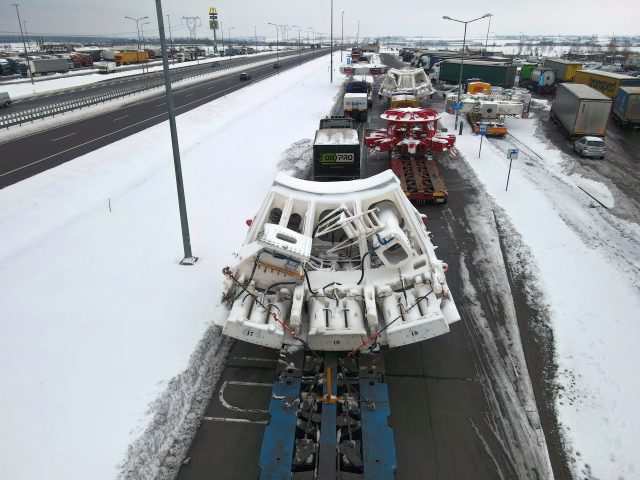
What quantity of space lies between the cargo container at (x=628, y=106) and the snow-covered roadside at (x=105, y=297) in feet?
82.6

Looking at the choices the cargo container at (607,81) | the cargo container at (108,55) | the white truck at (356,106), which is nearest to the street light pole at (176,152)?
the white truck at (356,106)

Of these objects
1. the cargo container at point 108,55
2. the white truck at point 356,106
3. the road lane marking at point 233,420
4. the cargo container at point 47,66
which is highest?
the cargo container at point 108,55

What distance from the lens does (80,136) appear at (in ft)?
98.9

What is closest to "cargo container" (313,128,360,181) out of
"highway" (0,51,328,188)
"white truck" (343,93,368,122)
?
"highway" (0,51,328,188)

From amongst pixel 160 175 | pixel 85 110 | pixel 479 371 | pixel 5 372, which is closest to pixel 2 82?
pixel 85 110

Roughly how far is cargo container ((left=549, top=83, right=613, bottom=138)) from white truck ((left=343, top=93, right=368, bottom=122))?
14247 millimetres

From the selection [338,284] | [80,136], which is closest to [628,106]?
[338,284]

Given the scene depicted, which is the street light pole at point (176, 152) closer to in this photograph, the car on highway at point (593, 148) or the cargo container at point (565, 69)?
the car on highway at point (593, 148)

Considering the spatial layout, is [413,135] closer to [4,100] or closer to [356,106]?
[356,106]

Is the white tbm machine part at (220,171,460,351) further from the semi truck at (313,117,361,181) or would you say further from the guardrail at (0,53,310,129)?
the guardrail at (0,53,310,129)

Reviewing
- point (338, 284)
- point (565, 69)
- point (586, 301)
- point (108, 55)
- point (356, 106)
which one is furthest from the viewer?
point (108, 55)

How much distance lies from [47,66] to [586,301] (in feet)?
272

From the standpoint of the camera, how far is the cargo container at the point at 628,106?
29656 mm

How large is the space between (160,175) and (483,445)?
1870 centimetres
